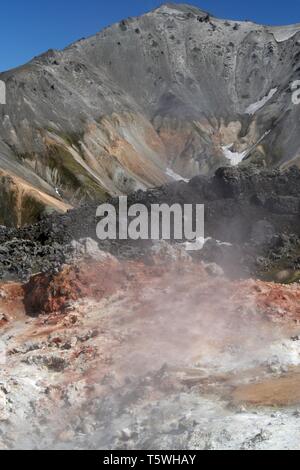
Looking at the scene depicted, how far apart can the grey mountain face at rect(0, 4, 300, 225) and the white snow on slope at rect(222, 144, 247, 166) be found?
0.46 m

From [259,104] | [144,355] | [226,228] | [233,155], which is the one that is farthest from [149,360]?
[259,104]

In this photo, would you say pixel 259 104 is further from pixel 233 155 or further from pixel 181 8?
pixel 181 8

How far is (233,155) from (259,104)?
20.7m

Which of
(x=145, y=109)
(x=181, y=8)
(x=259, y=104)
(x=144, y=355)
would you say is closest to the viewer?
(x=144, y=355)

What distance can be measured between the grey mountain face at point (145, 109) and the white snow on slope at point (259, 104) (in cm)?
32

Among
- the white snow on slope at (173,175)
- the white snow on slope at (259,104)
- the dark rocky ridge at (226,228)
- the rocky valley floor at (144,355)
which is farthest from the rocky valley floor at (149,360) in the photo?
the white snow on slope at (259,104)

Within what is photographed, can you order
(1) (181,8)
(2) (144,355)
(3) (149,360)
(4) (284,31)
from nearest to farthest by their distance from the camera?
1. (3) (149,360)
2. (2) (144,355)
3. (4) (284,31)
4. (1) (181,8)

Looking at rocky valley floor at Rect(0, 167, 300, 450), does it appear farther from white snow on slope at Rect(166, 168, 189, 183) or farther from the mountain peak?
the mountain peak

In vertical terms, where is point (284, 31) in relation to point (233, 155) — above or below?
above

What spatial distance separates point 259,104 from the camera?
15312cm

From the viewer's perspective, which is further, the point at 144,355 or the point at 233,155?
the point at 233,155

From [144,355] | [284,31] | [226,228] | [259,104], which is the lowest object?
→ [144,355]

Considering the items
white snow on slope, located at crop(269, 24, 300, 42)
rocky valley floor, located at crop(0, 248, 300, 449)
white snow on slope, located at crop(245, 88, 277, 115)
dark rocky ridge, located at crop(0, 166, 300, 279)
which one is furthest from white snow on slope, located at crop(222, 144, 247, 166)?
rocky valley floor, located at crop(0, 248, 300, 449)
